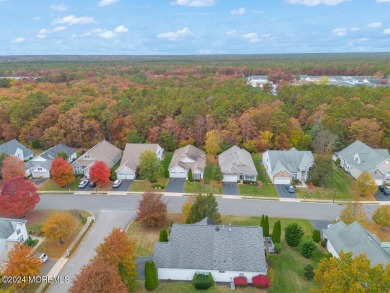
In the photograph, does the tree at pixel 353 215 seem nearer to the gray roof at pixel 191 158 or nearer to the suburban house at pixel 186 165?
the suburban house at pixel 186 165

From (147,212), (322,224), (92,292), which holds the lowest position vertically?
(322,224)

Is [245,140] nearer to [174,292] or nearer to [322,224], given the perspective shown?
[322,224]

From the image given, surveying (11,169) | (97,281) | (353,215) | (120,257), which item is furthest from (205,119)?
(97,281)

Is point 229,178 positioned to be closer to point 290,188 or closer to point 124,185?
point 290,188

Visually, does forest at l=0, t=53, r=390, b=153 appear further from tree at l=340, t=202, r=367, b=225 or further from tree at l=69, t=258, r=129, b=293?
tree at l=69, t=258, r=129, b=293

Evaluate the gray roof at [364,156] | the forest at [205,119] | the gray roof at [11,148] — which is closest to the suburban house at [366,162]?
the gray roof at [364,156]

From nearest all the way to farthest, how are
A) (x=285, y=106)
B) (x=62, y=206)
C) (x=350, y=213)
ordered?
(x=350, y=213) → (x=62, y=206) → (x=285, y=106)

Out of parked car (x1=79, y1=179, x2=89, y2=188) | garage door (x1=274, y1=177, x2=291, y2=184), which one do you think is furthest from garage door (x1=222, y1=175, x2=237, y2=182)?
parked car (x1=79, y1=179, x2=89, y2=188)

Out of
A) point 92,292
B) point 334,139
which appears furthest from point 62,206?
point 334,139
